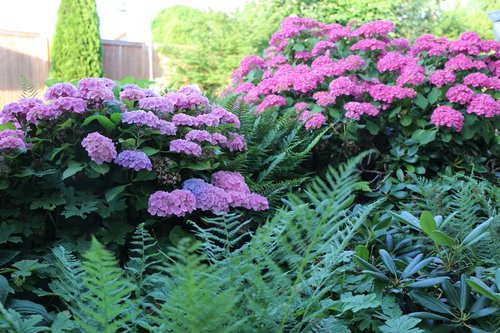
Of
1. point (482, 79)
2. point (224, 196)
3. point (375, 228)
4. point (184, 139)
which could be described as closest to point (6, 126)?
point (184, 139)

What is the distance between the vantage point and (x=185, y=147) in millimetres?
2062

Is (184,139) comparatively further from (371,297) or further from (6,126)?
(371,297)

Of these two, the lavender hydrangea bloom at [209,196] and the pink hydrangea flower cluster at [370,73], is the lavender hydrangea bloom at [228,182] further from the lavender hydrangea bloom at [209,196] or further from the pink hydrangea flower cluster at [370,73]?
the pink hydrangea flower cluster at [370,73]

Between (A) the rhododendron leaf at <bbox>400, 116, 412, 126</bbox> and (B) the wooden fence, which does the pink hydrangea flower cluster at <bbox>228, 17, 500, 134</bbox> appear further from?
(B) the wooden fence

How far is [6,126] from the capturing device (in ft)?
6.89

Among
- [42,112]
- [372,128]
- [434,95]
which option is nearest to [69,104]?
[42,112]

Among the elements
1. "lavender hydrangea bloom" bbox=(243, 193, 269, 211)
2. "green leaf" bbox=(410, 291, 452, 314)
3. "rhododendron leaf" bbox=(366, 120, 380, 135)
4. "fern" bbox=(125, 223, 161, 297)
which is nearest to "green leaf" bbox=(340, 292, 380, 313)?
"green leaf" bbox=(410, 291, 452, 314)

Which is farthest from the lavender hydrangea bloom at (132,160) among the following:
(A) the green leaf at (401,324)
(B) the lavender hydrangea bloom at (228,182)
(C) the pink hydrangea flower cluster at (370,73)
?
(C) the pink hydrangea flower cluster at (370,73)

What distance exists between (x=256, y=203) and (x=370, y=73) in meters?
1.85

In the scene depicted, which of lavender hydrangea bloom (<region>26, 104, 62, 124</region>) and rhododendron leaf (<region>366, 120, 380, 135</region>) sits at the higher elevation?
lavender hydrangea bloom (<region>26, 104, 62, 124</region>)

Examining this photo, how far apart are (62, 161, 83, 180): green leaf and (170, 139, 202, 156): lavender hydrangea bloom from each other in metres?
0.36

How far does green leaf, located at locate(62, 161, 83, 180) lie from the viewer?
1878 millimetres

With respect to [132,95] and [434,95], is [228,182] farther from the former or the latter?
[434,95]

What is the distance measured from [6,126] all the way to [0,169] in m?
0.29
